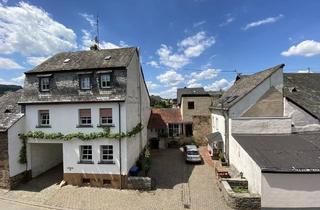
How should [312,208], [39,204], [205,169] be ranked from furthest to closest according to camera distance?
[205,169]
[39,204]
[312,208]

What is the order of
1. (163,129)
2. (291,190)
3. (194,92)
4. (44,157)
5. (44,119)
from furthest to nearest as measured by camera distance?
(194,92)
(163,129)
(44,157)
(44,119)
(291,190)

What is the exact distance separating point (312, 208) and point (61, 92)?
19.7 meters

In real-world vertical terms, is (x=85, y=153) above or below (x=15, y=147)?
below

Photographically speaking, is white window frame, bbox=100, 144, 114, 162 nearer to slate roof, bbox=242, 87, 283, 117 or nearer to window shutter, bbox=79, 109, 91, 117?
window shutter, bbox=79, 109, 91, 117

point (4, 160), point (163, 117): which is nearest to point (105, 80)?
point (4, 160)

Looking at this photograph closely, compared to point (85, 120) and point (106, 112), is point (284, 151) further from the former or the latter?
point (85, 120)

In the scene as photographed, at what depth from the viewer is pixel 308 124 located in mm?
21828

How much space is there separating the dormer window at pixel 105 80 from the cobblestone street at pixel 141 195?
8214 mm

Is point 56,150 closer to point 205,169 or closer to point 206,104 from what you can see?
point 205,169

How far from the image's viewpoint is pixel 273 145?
18156 millimetres

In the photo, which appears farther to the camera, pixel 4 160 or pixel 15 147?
pixel 15 147

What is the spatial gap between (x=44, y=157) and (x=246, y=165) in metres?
18.2

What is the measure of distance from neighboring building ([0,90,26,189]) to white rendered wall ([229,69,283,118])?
60.9ft

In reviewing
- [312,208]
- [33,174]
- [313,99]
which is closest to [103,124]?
[33,174]
